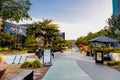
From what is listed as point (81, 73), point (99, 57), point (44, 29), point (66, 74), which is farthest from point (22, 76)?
point (44, 29)

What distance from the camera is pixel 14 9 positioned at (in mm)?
11422

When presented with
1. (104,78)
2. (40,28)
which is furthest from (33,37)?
(104,78)

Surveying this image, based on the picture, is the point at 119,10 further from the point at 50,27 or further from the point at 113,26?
the point at 113,26

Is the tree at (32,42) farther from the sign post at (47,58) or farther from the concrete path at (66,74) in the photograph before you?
the concrete path at (66,74)

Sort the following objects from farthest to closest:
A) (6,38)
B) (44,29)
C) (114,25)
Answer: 1. (44,29)
2. (6,38)
3. (114,25)

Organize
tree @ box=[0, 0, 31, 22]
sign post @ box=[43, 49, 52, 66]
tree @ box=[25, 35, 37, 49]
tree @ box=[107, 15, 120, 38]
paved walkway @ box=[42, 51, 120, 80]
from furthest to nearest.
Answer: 1. tree @ box=[25, 35, 37, 49]
2. tree @ box=[107, 15, 120, 38]
3. sign post @ box=[43, 49, 52, 66]
4. paved walkway @ box=[42, 51, 120, 80]
5. tree @ box=[0, 0, 31, 22]

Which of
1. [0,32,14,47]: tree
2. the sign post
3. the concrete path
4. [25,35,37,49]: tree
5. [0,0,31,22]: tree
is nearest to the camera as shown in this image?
[0,0,31,22]: tree

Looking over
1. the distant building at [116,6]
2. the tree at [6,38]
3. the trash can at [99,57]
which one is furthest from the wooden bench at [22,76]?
the distant building at [116,6]

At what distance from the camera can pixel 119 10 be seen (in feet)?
209

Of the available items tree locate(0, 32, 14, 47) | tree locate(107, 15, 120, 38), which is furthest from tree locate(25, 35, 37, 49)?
tree locate(107, 15, 120, 38)

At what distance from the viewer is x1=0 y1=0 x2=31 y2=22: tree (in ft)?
36.7

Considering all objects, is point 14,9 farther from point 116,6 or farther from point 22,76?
point 116,6

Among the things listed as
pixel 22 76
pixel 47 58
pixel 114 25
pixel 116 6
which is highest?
pixel 116 6

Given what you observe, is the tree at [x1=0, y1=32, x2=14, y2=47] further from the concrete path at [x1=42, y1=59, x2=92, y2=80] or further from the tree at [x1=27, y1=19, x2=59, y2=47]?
the concrete path at [x1=42, y1=59, x2=92, y2=80]
